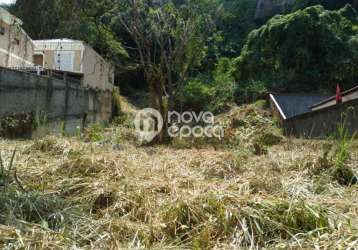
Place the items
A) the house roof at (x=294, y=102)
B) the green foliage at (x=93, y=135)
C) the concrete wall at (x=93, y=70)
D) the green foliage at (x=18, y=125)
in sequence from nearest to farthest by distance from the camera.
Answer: the green foliage at (x=18, y=125), the green foliage at (x=93, y=135), the house roof at (x=294, y=102), the concrete wall at (x=93, y=70)

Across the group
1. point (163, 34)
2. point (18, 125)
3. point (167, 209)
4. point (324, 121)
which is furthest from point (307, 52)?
point (167, 209)

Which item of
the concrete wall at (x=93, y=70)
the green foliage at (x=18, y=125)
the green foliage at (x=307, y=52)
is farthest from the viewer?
the green foliage at (x=307, y=52)

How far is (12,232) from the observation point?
149 centimetres

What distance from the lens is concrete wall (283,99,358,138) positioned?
19.2 feet

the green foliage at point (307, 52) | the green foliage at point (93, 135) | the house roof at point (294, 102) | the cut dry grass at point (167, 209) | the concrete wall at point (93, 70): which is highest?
the green foliage at point (307, 52)

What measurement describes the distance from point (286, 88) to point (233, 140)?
8372 millimetres

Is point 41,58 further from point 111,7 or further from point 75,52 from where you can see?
point 111,7

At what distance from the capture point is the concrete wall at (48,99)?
5680 mm

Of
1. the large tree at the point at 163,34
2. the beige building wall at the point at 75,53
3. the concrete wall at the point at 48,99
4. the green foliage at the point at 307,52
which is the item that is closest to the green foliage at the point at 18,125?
the concrete wall at the point at 48,99

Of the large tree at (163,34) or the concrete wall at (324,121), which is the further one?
the large tree at (163,34)

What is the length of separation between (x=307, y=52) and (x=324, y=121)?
26.2 ft

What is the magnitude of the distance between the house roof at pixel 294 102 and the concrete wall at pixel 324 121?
241 centimetres

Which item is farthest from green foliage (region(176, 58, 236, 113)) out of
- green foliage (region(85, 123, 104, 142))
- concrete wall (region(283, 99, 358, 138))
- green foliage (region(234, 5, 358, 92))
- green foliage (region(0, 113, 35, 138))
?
green foliage (region(0, 113, 35, 138))

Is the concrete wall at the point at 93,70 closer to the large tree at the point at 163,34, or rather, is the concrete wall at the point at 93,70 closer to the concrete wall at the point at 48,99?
the concrete wall at the point at 48,99
